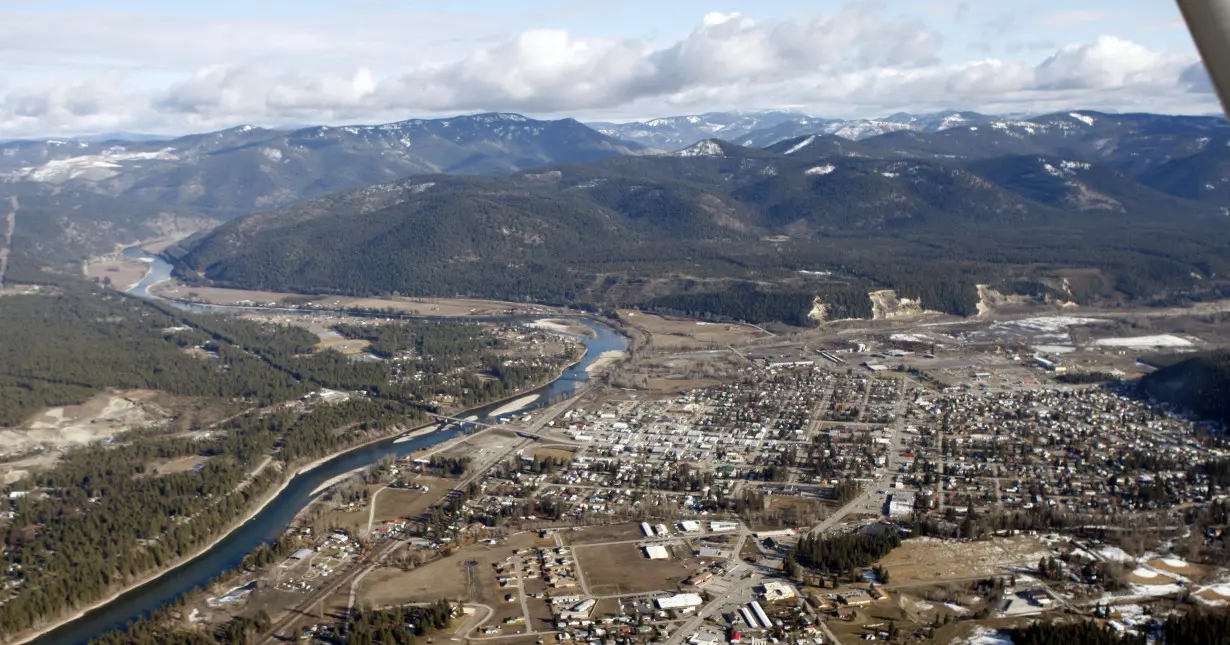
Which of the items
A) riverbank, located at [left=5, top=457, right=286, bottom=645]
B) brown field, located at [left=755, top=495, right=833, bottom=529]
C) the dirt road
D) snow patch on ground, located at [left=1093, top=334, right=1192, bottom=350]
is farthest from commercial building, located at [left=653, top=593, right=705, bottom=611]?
the dirt road

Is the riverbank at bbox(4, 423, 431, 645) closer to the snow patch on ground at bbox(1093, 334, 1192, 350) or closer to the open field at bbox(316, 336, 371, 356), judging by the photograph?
the open field at bbox(316, 336, 371, 356)

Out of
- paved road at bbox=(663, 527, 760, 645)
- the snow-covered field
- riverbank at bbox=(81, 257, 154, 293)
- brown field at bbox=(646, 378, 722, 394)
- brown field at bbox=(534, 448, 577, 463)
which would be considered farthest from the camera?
riverbank at bbox=(81, 257, 154, 293)

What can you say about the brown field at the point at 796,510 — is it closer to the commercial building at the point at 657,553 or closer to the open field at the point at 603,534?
the commercial building at the point at 657,553

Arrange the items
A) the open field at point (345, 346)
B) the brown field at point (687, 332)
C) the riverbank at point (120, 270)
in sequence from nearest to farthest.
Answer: the open field at point (345, 346) < the brown field at point (687, 332) < the riverbank at point (120, 270)

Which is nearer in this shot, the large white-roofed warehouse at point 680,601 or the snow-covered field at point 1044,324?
the large white-roofed warehouse at point 680,601

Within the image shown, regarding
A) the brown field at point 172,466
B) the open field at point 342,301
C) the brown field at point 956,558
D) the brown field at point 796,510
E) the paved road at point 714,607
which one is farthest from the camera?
the open field at point 342,301

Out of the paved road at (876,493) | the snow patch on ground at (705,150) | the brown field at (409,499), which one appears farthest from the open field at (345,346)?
the snow patch on ground at (705,150)
